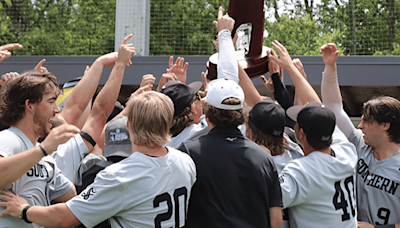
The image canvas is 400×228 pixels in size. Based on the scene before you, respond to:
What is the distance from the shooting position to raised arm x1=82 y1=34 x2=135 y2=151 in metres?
2.87

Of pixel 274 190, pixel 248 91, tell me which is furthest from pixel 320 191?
pixel 248 91

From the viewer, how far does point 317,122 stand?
2.55 metres

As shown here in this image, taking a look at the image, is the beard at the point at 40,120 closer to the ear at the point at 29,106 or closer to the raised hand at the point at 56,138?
the ear at the point at 29,106

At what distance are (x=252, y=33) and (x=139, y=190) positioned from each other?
215 cm

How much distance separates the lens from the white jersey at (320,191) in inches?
97.9

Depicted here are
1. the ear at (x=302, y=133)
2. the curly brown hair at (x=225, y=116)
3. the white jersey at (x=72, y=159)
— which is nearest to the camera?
the curly brown hair at (x=225, y=116)

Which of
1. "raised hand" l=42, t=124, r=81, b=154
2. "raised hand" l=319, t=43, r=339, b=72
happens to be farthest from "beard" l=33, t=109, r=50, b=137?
"raised hand" l=319, t=43, r=339, b=72

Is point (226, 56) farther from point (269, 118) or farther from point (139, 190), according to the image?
point (139, 190)

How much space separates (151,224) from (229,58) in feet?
4.54

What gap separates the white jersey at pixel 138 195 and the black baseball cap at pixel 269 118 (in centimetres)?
71

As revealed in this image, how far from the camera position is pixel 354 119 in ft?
29.7

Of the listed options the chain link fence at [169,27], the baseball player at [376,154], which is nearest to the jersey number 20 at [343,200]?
the baseball player at [376,154]

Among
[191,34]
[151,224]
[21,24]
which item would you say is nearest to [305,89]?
[151,224]

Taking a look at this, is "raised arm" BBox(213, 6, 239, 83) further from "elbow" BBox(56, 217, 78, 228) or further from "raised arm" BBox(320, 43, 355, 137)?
"elbow" BBox(56, 217, 78, 228)
